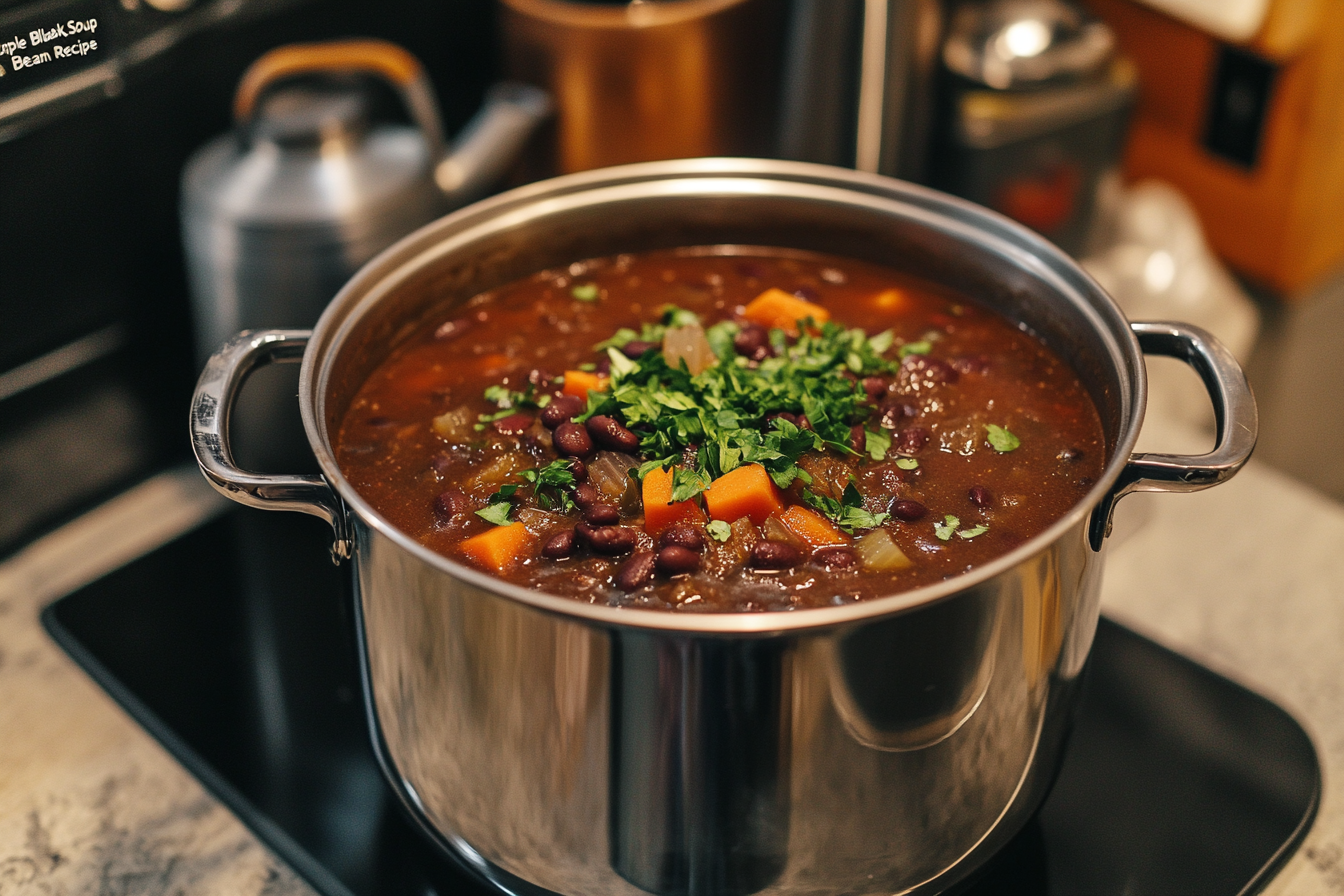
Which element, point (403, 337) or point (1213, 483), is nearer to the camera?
point (1213, 483)

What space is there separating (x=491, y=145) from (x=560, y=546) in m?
1.21

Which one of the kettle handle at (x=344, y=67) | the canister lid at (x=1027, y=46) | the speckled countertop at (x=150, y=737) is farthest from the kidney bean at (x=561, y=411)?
the canister lid at (x=1027, y=46)

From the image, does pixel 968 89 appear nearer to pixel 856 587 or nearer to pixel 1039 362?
pixel 1039 362

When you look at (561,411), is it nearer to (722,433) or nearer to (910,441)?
(722,433)

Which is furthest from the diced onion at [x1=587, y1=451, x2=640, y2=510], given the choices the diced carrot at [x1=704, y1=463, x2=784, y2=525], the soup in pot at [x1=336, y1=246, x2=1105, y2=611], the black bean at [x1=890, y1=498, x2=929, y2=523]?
the black bean at [x1=890, y1=498, x2=929, y2=523]

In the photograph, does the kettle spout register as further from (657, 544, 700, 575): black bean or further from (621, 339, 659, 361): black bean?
(657, 544, 700, 575): black bean

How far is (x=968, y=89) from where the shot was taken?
3.12 m

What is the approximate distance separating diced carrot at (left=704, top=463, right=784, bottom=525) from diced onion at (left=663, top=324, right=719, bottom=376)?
0.31 m

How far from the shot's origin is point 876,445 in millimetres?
1667

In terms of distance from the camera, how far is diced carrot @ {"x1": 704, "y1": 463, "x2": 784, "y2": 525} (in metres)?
1.51

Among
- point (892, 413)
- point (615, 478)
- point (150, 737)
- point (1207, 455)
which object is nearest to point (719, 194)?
point (892, 413)

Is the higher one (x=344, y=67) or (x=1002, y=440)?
(x=344, y=67)

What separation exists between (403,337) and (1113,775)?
46.9 inches

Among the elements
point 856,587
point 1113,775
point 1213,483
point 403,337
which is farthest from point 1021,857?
point 403,337
